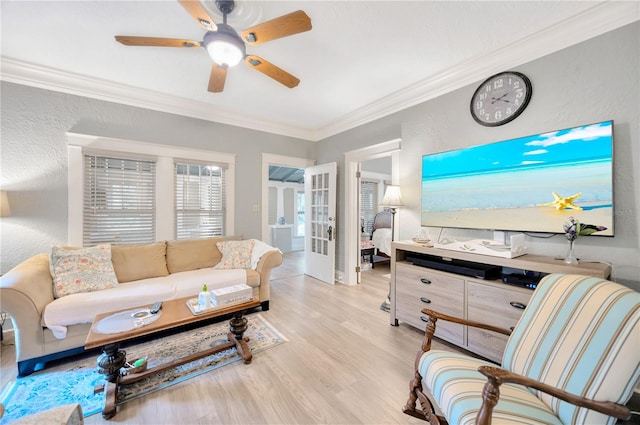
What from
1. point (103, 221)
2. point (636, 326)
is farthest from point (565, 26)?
point (103, 221)

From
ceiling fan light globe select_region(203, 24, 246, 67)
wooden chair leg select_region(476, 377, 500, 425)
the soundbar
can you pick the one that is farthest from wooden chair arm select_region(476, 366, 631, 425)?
ceiling fan light globe select_region(203, 24, 246, 67)

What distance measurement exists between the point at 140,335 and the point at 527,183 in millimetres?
3217

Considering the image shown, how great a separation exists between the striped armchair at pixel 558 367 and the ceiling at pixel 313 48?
6.51 ft

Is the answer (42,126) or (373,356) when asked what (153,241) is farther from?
(373,356)

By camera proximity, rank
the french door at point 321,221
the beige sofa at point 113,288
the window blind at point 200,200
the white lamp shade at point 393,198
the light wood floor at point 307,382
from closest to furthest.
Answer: the light wood floor at point 307,382
the beige sofa at point 113,288
the white lamp shade at point 393,198
the window blind at point 200,200
the french door at point 321,221

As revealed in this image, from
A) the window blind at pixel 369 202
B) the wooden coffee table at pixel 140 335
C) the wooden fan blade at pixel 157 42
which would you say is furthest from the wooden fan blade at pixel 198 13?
the window blind at pixel 369 202

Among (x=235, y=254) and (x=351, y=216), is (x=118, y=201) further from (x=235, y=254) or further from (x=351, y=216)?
(x=351, y=216)

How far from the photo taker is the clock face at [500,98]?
2.17m

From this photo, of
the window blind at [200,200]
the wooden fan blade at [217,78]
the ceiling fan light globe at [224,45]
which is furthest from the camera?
the window blind at [200,200]

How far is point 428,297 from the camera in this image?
2.35 metres

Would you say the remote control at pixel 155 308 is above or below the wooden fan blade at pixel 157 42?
below

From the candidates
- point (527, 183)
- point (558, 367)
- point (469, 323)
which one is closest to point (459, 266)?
point (469, 323)

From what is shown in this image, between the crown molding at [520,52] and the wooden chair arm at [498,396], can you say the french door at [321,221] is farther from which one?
the wooden chair arm at [498,396]

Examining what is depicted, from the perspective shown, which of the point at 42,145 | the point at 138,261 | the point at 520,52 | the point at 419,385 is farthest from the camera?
the point at 138,261
